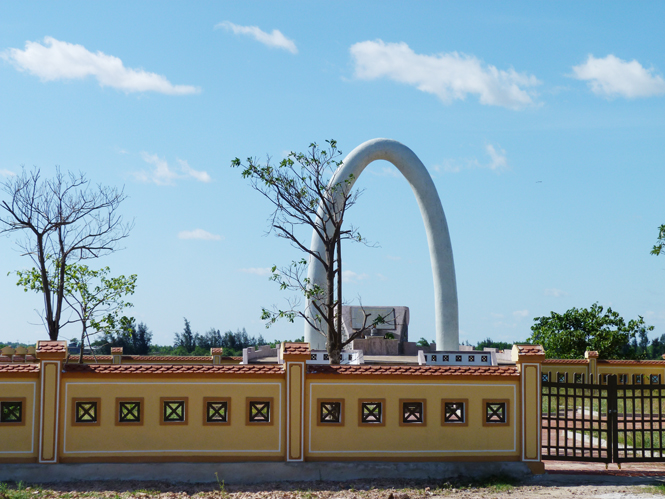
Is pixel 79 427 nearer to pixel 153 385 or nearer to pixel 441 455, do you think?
pixel 153 385

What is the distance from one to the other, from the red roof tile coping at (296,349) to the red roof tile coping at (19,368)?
14.9ft

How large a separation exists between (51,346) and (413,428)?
22.4 ft

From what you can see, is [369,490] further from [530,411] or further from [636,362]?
[636,362]

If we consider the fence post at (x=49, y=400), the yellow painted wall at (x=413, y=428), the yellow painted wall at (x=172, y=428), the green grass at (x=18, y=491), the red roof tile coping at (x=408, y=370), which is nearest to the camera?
the green grass at (x=18, y=491)

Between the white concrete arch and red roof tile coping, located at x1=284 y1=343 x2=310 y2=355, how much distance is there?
19092 mm

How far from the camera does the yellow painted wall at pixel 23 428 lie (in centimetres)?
1224

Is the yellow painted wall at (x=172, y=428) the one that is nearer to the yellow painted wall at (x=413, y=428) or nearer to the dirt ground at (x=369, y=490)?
the dirt ground at (x=369, y=490)

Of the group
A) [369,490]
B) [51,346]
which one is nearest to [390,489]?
[369,490]

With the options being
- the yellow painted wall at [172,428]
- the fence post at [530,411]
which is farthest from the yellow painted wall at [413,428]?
the yellow painted wall at [172,428]

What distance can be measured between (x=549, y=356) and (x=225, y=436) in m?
25.9

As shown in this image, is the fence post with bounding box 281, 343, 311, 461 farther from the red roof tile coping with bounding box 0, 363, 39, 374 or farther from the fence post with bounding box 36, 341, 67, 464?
the red roof tile coping with bounding box 0, 363, 39, 374

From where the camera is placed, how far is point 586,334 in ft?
112

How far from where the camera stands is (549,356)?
34750 mm

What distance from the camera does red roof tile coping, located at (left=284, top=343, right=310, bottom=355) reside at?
1250 cm
